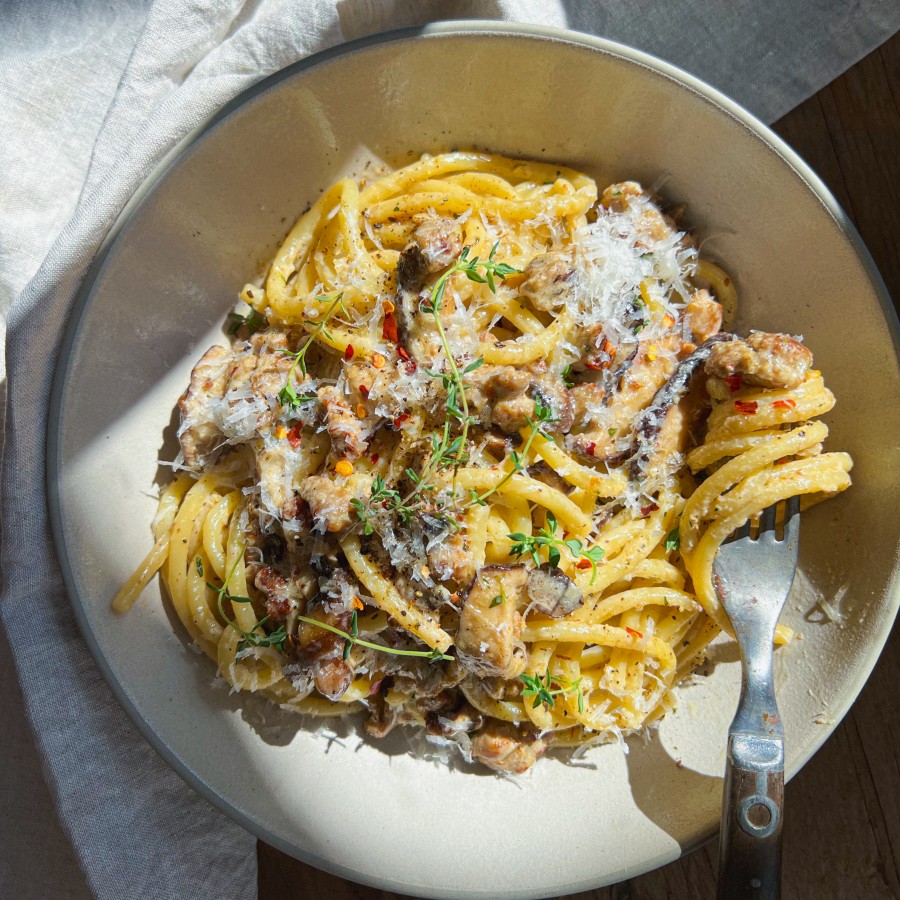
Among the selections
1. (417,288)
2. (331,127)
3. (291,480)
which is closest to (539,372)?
(417,288)

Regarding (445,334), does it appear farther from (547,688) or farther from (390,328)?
(547,688)

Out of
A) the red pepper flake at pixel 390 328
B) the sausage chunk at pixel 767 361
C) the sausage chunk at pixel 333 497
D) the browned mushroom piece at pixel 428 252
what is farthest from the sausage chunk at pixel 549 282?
the sausage chunk at pixel 333 497

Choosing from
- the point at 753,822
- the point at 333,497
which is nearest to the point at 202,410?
the point at 333,497

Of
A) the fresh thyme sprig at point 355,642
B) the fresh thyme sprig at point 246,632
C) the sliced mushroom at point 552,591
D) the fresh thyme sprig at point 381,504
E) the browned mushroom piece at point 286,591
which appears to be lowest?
the fresh thyme sprig at point 246,632

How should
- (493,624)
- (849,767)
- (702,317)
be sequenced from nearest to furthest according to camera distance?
1. (493,624)
2. (702,317)
3. (849,767)

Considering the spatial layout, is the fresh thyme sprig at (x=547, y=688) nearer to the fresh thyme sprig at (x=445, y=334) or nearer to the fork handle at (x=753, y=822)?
the fork handle at (x=753, y=822)

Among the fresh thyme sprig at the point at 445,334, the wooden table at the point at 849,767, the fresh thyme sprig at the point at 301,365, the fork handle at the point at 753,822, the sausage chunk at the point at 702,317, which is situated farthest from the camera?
the wooden table at the point at 849,767
